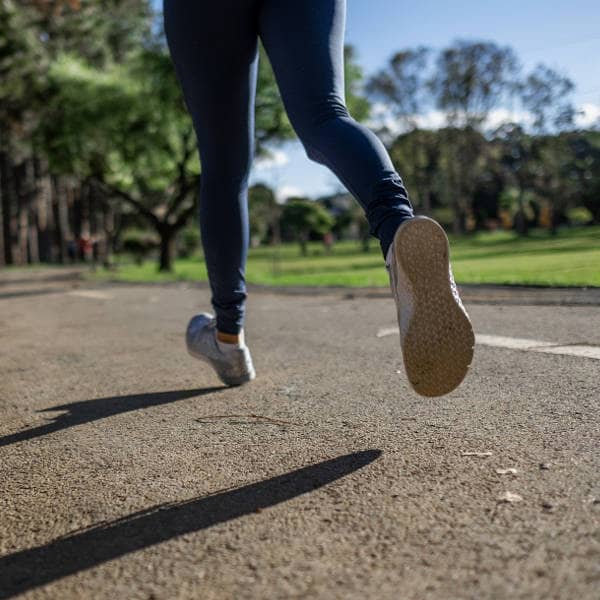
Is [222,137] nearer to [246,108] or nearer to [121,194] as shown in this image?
[246,108]

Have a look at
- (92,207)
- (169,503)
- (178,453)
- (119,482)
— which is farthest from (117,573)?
(92,207)

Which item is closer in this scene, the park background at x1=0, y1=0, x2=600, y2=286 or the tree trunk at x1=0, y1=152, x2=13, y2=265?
A: the park background at x1=0, y1=0, x2=600, y2=286

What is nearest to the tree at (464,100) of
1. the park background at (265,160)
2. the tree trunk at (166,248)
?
the park background at (265,160)

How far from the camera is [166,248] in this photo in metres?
20.2

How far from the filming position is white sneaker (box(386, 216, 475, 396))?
4.95 ft

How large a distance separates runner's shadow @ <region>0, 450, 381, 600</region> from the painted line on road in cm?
131

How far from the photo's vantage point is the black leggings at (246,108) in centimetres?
169

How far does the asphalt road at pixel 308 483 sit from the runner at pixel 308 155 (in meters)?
0.22

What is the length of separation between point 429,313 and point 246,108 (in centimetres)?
108

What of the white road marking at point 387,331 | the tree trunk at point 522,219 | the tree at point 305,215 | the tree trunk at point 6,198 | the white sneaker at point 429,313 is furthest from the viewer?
the tree trunk at point 6,198

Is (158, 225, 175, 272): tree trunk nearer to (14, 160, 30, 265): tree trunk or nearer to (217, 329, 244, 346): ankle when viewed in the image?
(217, 329, 244, 346): ankle

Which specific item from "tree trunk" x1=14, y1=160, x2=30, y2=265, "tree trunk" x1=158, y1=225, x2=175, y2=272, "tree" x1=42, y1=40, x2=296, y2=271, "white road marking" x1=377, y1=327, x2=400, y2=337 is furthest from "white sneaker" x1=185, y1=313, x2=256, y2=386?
"tree trunk" x1=14, y1=160, x2=30, y2=265

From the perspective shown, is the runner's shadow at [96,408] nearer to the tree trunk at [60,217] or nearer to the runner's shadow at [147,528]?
the runner's shadow at [147,528]

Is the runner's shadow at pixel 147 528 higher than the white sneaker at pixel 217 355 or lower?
lower
